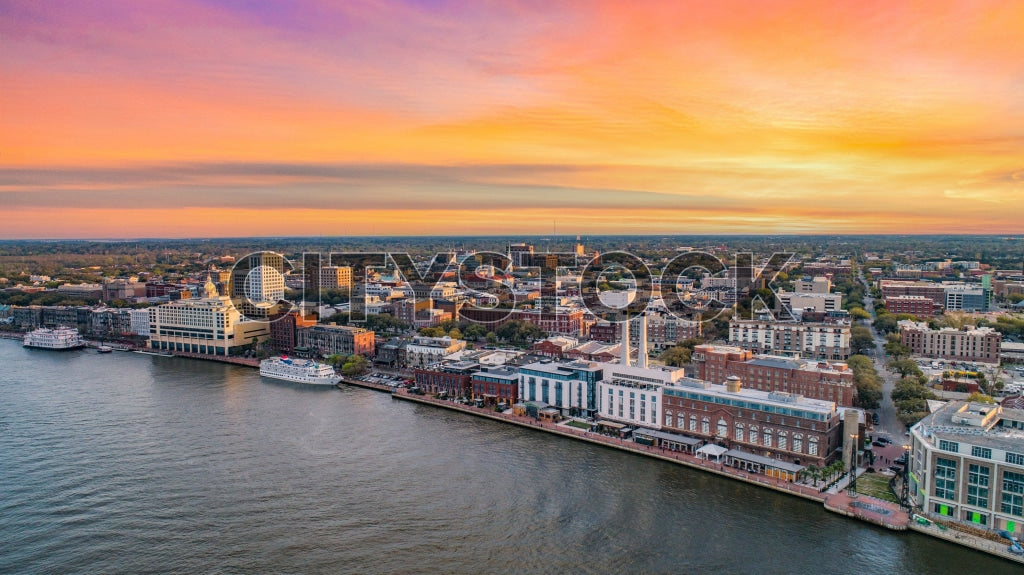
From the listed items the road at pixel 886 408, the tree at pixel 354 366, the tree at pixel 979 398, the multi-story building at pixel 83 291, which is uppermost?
the multi-story building at pixel 83 291

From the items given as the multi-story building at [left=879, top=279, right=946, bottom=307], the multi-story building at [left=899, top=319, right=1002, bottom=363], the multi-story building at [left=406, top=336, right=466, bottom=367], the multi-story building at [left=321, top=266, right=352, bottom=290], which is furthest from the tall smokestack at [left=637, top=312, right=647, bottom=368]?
the multi-story building at [left=321, top=266, right=352, bottom=290]

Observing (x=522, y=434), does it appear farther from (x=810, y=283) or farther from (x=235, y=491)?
(x=810, y=283)

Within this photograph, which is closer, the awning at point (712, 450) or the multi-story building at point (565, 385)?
the awning at point (712, 450)

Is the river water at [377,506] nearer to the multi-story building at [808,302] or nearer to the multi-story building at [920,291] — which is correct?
the multi-story building at [808,302]

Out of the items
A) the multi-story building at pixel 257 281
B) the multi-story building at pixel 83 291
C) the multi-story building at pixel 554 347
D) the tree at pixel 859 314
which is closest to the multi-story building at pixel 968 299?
the tree at pixel 859 314

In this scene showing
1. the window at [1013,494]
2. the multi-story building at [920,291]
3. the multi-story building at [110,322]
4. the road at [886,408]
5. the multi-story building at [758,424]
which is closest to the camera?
the window at [1013,494]

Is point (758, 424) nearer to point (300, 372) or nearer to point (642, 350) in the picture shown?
point (642, 350)

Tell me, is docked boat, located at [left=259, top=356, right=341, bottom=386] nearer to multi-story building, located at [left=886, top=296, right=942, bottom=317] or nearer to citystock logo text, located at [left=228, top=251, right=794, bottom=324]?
citystock logo text, located at [left=228, top=251, right=794, bottom=324]
